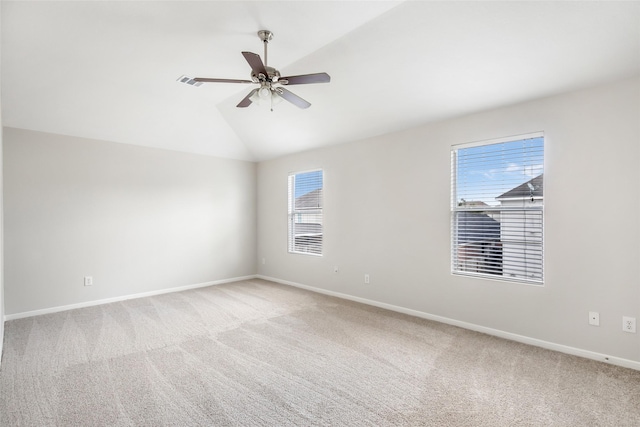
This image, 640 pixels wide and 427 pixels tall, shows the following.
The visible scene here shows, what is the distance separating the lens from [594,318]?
112 inches

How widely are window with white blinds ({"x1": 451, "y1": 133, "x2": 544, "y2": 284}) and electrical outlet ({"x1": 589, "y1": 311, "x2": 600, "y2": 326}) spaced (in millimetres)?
463

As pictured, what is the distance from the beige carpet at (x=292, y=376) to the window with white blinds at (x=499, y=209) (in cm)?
83

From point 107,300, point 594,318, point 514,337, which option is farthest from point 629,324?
point 107,300

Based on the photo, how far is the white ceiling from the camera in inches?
98.6

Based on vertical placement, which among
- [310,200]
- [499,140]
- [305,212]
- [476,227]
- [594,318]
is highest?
[499,140]

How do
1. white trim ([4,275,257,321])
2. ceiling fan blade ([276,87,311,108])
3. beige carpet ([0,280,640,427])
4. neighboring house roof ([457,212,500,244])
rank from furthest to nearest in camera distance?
1. white trim ([4,275,257,321])
2. neighboring house roof ([457,212,500,244])
3. ceiling fan blade ([276,87,311,108])
4. beige carpet ([0,280,640,427])

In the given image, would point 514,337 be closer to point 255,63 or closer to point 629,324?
point 629,324

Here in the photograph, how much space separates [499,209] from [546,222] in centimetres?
45

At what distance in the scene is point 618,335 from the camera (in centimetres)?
272

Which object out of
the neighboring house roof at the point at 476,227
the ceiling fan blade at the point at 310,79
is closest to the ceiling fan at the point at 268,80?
the ceiling fan blade at the point at 310,79

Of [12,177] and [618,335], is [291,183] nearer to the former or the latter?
[12,177]

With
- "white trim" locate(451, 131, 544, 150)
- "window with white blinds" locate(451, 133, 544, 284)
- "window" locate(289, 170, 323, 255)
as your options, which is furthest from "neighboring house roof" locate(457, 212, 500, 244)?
"window" locate(289, 170, 323, 255)

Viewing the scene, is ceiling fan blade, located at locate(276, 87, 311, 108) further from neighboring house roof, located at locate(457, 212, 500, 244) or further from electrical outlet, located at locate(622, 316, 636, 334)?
electrical outlet, located at locate(622, 316, 636, 334)

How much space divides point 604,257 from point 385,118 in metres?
2.74
